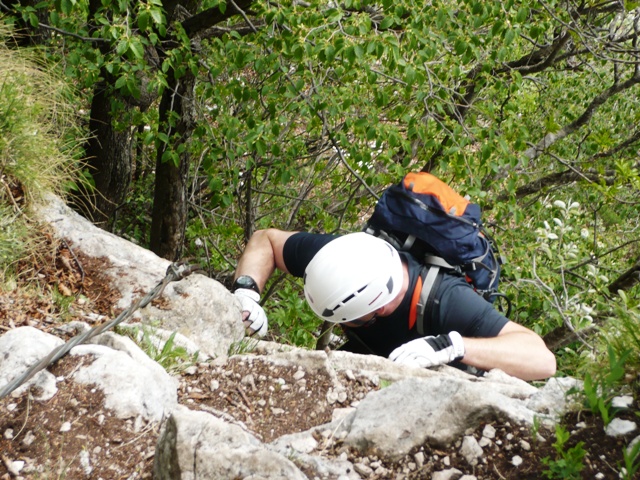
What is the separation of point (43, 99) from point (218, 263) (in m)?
3.80

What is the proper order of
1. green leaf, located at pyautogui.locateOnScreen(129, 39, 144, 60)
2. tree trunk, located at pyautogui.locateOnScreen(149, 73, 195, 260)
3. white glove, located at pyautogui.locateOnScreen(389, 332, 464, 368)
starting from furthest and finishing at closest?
1. tree trunk, located at pyautogui.locateOnScreen(149, 73, 195, 260)
2. green leaf, located at pyautogui.locateOnScreen(129, 39, 144, 60)
3. white glove, located at pyautogui.locateOnScreen(389, 332, 464, 368)

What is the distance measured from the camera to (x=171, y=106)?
7.13 m

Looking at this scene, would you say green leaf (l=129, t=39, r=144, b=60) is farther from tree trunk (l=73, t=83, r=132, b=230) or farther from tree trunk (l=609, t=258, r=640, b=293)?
tree trunk (l=609, t=258, r=640, b=293)

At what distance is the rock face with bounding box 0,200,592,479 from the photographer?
2.35m

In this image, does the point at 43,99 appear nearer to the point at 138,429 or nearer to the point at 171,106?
the point at 171,106

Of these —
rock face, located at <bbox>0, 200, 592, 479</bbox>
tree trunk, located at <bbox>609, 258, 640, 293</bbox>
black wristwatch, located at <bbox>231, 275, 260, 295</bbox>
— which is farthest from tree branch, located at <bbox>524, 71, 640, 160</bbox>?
rock face, located at <bbox>0, 200, 592, 479</bbox>

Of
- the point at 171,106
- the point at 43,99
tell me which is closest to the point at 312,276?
the point at 43,99

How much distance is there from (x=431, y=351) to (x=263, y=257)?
1949 mm

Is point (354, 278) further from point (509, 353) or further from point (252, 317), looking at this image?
point (509, 353)

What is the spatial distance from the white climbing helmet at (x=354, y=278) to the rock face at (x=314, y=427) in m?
0.70

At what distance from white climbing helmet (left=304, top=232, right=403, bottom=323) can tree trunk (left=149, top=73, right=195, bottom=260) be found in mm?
2993

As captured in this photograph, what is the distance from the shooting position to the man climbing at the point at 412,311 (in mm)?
4590

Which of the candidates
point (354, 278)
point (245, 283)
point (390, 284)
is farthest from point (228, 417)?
point (245, 283)

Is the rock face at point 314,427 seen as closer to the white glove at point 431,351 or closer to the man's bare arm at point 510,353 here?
the white glove at point 431,351
